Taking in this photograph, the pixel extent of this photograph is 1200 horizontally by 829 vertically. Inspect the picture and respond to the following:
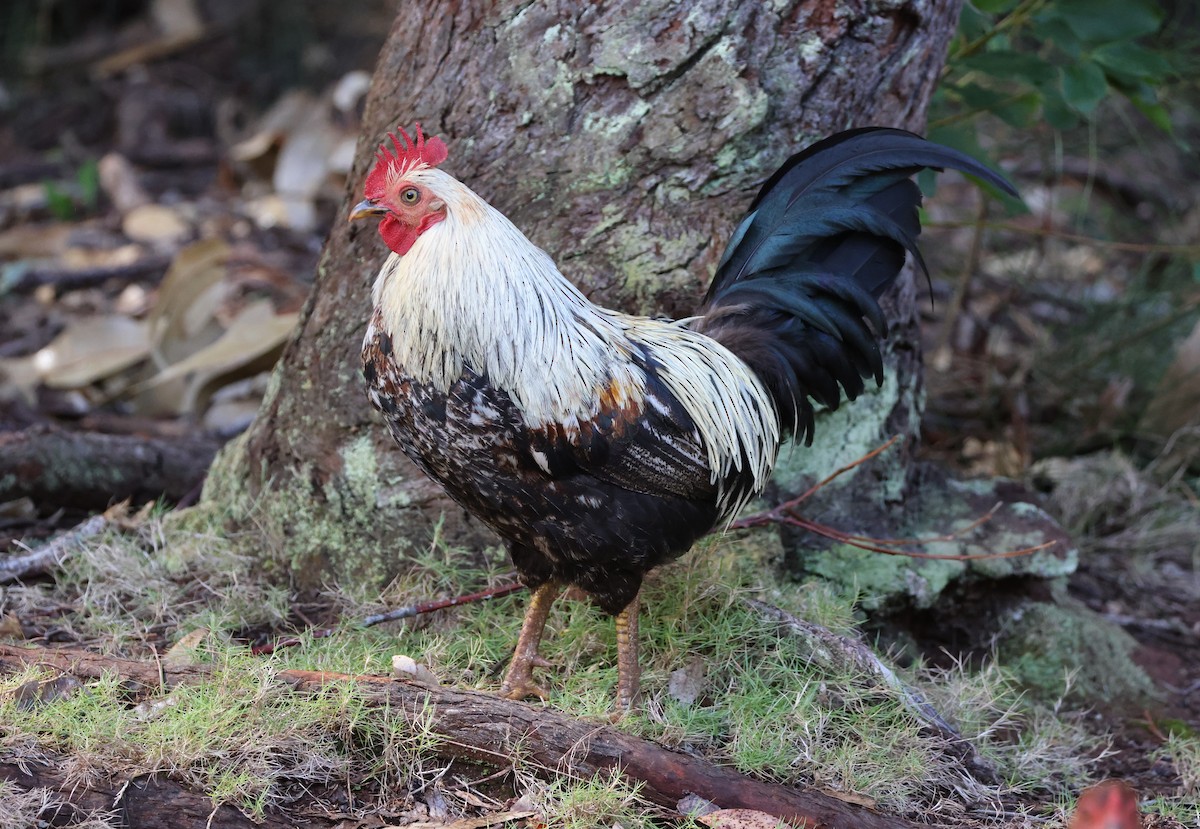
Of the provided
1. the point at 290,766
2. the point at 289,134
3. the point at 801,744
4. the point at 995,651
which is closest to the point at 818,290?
the point at 801,744

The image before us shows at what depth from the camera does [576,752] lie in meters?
2.89

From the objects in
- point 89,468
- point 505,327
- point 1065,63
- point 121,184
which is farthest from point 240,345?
point 121,184

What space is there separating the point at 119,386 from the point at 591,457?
4.15 metres

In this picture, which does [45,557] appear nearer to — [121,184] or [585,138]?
[585,138]

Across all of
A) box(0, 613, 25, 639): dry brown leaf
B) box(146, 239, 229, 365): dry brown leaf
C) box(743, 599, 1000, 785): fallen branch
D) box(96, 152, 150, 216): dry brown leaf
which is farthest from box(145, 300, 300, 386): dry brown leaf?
box(96, 152, 150, 216): dry brown leaf

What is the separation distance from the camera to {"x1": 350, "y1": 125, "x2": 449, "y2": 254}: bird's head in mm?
3051

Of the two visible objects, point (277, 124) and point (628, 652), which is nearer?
point (628, 652)

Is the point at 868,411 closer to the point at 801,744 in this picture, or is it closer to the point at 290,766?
the point at 801,744

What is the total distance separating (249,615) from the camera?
3.80m

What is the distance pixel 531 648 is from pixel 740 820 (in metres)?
0.89

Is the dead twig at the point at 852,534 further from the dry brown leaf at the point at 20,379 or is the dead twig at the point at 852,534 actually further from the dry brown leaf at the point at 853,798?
the dry brown leaf at the point at 20,379

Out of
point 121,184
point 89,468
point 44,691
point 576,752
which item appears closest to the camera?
point 576,752

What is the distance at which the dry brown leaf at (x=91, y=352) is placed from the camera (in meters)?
6.01

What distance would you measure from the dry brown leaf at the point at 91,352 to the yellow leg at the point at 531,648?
12.0 ft
